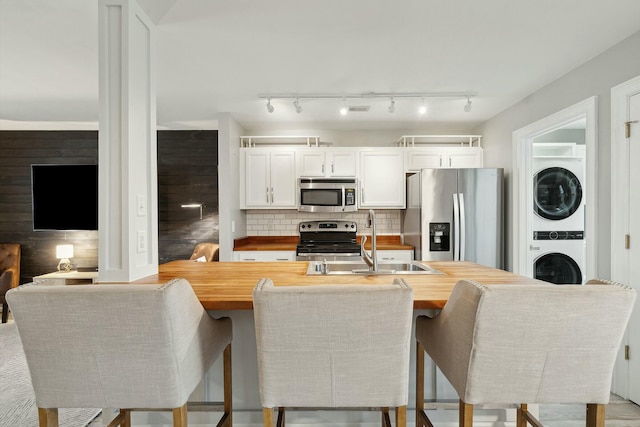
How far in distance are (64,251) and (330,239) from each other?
342 cm

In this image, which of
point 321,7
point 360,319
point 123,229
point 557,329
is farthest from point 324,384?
point 321,7

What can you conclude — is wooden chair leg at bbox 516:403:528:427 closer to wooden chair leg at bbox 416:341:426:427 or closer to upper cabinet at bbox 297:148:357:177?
wooden chair leg at bbox 416:341:426:427

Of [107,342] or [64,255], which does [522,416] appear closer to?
[107,342]

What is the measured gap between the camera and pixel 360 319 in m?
1.10

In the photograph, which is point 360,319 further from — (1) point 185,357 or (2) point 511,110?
(2) point 511,110

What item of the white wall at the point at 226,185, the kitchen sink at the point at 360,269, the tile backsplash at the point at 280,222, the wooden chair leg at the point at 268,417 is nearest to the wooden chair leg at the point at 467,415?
the wooden chair leg at the point at 268,417

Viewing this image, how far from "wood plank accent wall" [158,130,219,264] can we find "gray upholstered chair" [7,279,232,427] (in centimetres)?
357

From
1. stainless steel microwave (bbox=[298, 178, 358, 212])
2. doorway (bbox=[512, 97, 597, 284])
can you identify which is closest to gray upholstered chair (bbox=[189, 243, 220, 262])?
stainless steel microwave (bbox=[298, 178, 358, 212])

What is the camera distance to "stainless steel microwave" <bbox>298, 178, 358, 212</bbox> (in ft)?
13.6

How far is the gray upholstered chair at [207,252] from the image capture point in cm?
412

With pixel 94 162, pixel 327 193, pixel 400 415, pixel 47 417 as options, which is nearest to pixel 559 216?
pixel 327 193

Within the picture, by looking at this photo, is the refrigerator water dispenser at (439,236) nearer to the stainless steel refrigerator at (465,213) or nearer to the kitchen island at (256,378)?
the stainless steel refrigerator at (465,213)

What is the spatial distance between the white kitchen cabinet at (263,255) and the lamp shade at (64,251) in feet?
7.64

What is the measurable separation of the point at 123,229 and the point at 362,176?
9.83 ft
